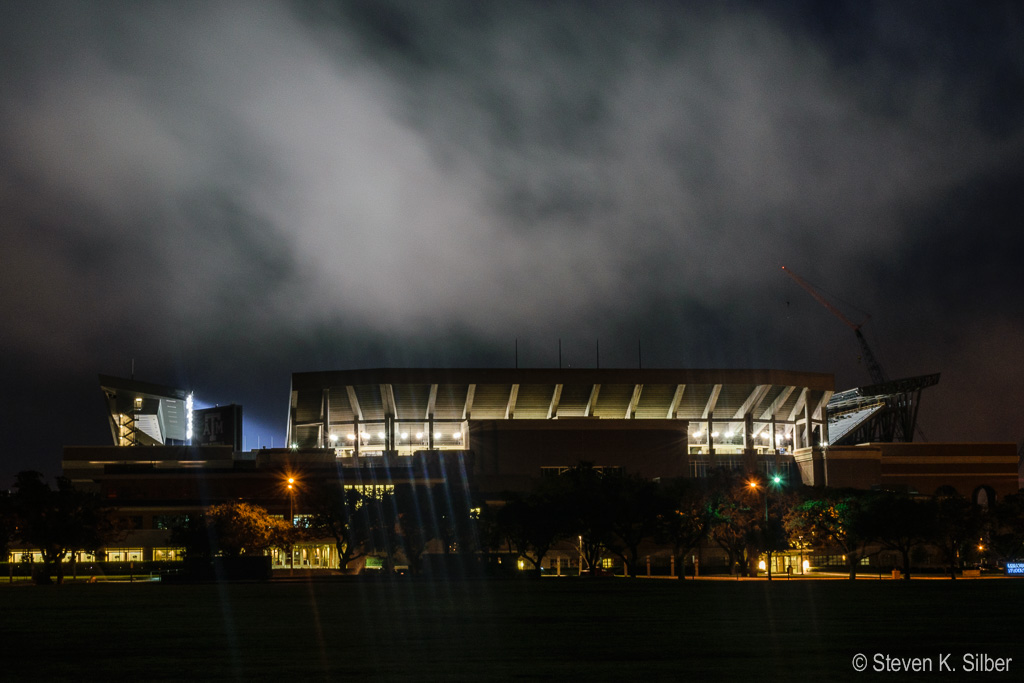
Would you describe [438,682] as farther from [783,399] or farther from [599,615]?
[783,399]

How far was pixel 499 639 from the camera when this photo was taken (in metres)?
19.6

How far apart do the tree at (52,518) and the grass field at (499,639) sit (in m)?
42.3

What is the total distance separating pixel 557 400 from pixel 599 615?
89090 mm

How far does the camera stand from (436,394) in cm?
11594

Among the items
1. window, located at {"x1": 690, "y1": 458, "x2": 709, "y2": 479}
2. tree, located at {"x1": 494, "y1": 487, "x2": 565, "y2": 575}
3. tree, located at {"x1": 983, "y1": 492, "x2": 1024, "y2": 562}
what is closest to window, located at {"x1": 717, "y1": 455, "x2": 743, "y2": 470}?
window, located at {"x1": 690, "y1": 458, "x2": 709, "y2": 479}

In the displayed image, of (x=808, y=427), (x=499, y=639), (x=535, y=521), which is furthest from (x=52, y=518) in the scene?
(x=808, y=427)

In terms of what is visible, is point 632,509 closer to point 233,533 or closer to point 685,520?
point 685,520

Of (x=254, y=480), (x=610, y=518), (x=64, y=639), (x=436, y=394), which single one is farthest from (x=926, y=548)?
(x=64, y=639)

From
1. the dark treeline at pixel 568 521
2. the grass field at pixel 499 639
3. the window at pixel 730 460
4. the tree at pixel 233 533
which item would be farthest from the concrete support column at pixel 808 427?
the grass field at pixel 499 639

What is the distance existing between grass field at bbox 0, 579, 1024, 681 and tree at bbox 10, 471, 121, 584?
42.3m

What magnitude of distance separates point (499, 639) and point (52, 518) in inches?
2423

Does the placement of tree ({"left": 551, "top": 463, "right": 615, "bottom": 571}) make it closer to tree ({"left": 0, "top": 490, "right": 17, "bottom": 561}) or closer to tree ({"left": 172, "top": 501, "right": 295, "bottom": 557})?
tree ({"left": 172, "top": 501, "right": 295, "bottom": 557})

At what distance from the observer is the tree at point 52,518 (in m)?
72.1

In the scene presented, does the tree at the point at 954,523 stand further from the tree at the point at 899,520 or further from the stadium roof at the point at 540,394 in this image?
the stadium roof at the point at 540,394
